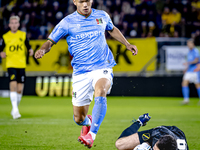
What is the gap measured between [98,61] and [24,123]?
3.23 meters

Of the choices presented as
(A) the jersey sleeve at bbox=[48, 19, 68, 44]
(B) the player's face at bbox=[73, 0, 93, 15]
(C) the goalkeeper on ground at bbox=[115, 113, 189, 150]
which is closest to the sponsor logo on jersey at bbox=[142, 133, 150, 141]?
(C) the goalkeeper on ground at bbox=[115, 113, 189, 150]

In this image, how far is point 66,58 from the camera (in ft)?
46.8

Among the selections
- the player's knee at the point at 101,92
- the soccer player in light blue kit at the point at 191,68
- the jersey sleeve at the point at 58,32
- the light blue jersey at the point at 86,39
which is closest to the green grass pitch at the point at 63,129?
the player's knee at the point at 101,92

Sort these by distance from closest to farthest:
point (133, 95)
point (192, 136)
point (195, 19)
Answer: point (192, 136) → point (133, 95) → point (195, 19)

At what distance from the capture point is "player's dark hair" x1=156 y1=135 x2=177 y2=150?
370cm

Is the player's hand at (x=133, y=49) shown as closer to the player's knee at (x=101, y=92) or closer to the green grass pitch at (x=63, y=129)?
the player's knee at (x=101, y=92)

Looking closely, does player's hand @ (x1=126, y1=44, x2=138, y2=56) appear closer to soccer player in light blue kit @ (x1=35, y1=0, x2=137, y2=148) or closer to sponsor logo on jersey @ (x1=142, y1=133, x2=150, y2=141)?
soccer player in light blue kit @ (x1=35, y1=0, x2=137, y2=148)

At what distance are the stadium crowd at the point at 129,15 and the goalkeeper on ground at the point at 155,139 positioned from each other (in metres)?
11.3

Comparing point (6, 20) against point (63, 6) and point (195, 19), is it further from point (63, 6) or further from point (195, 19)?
point (195, 19)

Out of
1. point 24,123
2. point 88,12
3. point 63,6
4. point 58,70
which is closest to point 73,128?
point 24,123

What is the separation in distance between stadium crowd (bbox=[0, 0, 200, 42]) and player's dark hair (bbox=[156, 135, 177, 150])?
11680 millimetres

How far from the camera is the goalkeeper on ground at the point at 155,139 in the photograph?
12.3ft

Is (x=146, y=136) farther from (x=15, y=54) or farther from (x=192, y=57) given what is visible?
(x=192, y=57)

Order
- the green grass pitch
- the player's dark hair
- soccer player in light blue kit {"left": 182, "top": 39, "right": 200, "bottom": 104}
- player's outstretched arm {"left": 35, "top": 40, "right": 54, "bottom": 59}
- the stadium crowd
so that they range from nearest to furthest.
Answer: the player's dark hair, player's outstretched arm {"left": 35, "top": 40, "right": 54, "bottom": 59}, the green grass pitch, soccer player in light blue kit {"left": 182, "top": 39, "right": 200, "bottom": 104}, the stadium crowd
